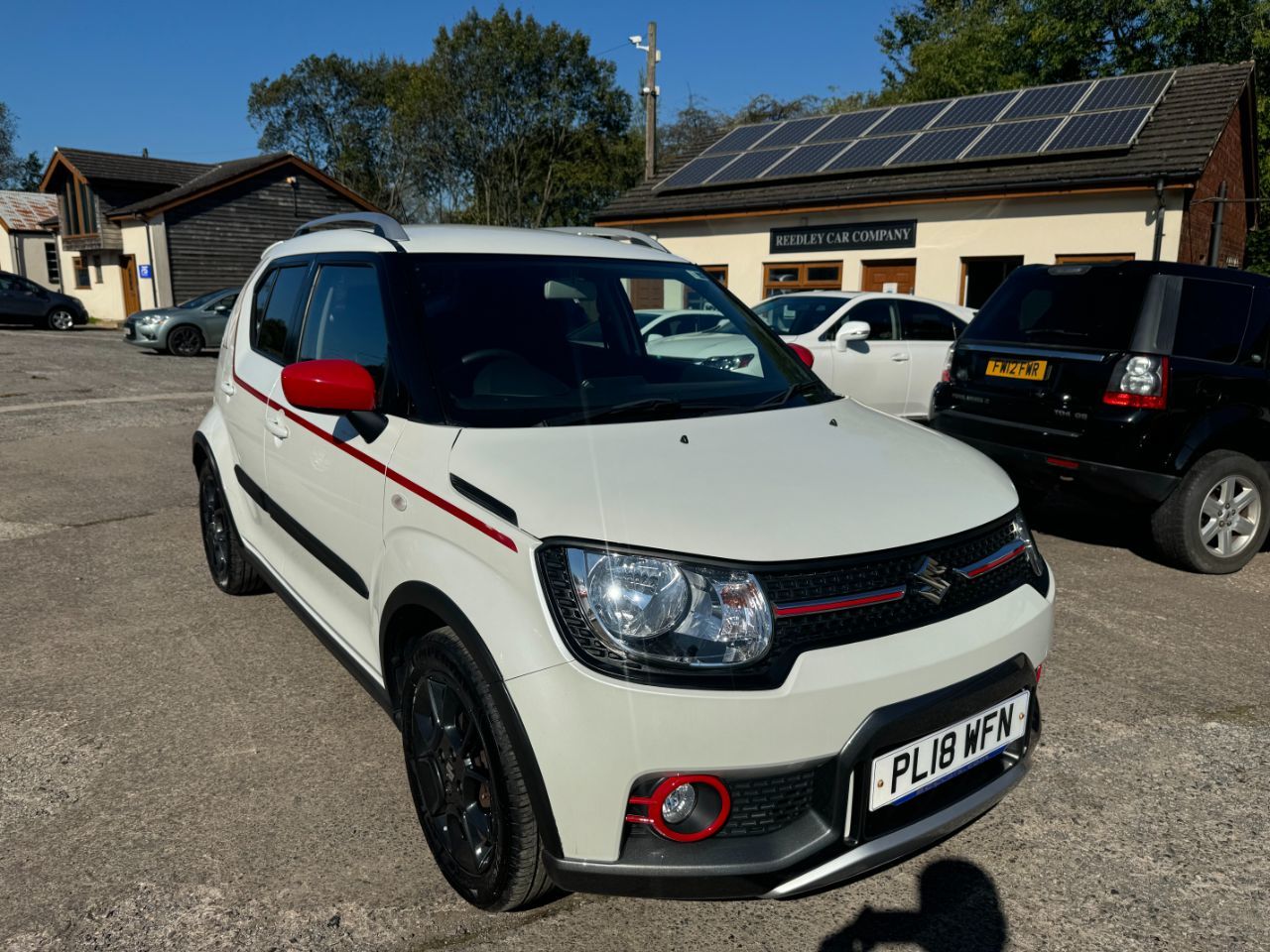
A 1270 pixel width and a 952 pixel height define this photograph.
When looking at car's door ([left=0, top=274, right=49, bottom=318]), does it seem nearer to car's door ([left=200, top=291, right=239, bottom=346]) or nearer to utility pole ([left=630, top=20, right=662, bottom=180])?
car's door ([left=200, top=291, right=239, bottom=346])

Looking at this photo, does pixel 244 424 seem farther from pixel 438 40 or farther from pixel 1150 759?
pixel 438 40

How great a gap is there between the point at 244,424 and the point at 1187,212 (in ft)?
53.4

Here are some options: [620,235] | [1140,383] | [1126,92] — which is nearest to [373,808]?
[620,235]

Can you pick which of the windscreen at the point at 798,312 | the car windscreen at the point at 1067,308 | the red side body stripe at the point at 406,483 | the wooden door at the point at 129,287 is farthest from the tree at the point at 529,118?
the red side body stripe at the point at 406,483

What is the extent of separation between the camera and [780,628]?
2.05 m

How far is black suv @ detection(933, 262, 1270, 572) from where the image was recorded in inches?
206

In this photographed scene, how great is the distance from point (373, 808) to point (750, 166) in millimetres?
19920

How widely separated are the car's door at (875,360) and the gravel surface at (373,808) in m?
4.74

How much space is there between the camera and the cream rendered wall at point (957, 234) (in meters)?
15.7

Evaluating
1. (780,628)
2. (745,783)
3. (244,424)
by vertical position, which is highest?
(244,424)

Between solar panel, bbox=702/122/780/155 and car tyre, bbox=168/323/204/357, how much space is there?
1243cm

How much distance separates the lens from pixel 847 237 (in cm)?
1892

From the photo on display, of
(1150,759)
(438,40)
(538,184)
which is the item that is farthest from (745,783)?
(438,40)

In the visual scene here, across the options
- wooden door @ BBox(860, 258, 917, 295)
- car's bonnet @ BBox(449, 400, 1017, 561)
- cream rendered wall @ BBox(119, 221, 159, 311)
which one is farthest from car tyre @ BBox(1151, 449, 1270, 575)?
cream rendered wall @ BBox(119, 221, 159, 311)
